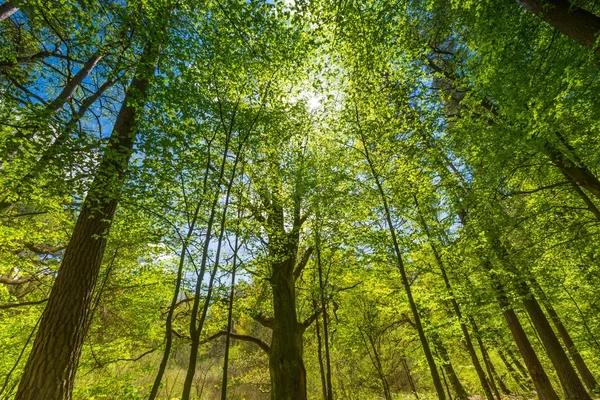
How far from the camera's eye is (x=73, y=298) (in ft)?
12.0

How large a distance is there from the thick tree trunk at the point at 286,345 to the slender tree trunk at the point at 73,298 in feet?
13.3

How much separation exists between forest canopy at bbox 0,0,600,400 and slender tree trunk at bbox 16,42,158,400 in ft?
0.08

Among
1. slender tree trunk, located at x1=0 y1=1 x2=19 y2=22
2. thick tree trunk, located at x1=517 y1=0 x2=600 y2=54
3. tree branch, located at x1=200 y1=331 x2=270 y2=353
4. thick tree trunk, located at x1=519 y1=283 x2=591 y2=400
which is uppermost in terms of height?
slender tree trunk, located at x1=0 y1=1 x2=19 y2=22

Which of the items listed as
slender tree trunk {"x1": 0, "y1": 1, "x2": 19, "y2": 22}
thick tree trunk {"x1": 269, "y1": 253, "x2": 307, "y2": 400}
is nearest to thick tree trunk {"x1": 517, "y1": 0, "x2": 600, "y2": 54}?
thick tree trunk {"x1": 269, "y1": 253, "x2": 307, "y2": 400}

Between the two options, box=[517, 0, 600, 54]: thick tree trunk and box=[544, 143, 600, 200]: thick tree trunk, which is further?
box=[544, 143, 600, 200]: thick tree trunk

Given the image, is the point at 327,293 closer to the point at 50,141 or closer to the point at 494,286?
the point at 494,286

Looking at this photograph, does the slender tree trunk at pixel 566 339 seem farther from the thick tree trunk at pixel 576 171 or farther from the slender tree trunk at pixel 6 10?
the slender tree trunk at pixel 6 10

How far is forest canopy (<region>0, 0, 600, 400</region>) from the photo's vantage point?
3521 millimetres

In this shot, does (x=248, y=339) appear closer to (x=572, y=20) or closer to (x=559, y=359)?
(x=559, y=359)

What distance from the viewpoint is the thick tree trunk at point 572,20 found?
118 inches

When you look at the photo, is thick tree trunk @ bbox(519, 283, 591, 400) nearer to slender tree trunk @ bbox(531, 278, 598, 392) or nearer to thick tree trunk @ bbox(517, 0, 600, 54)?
slender tree trunk @ bbox(531, 278, 598, 392)

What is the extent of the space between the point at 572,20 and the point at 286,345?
806 centimetres

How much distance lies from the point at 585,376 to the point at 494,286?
717 centimetres

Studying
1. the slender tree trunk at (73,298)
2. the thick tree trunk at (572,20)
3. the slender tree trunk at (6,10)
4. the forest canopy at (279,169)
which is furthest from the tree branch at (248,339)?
the thick tree trunk at (572,20)
